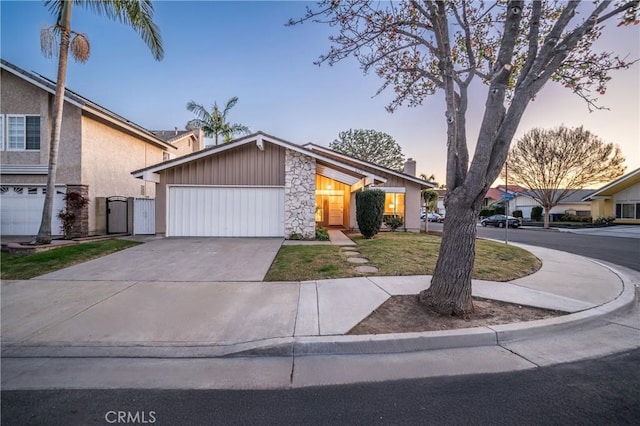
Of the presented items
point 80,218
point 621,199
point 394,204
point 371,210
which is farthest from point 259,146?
point 621,199

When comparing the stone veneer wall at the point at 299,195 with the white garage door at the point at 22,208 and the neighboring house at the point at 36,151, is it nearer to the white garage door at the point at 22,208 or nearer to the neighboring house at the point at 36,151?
the neighboring house at the point at 36,151

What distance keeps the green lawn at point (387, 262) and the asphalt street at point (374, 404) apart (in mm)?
3665

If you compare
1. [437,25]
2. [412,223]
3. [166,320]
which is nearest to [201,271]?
[166,320]

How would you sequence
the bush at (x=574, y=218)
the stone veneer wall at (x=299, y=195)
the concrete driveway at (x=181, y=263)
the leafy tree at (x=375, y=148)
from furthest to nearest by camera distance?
the leafy tree at (x=375, y=148) < the bush at (x=574, y=218) < the stone veneer wall at (x=299, y=195) < the concrete driveway at (x=181, y=263)

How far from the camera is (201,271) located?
6.93m

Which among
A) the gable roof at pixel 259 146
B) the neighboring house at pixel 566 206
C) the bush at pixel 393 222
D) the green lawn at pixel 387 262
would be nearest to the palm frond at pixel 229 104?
the gable roof at pixel 259 146

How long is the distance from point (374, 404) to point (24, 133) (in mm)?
17535

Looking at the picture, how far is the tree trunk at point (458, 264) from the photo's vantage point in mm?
4340

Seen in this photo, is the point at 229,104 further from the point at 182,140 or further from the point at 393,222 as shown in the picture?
Answer: the point at 393,222

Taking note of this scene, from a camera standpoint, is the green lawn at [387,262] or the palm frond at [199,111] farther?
the palm frond at [199,111]

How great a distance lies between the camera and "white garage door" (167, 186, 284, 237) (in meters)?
12.4

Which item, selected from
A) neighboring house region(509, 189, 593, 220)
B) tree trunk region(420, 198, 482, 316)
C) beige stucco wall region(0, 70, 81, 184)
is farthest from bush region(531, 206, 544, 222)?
beige stucco wall region(0, 70, 81, 184)

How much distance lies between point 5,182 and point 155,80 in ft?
25.9

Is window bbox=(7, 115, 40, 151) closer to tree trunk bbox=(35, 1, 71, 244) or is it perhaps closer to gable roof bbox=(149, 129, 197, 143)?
tree trunk bbox=(35, 1, 71, 244)
